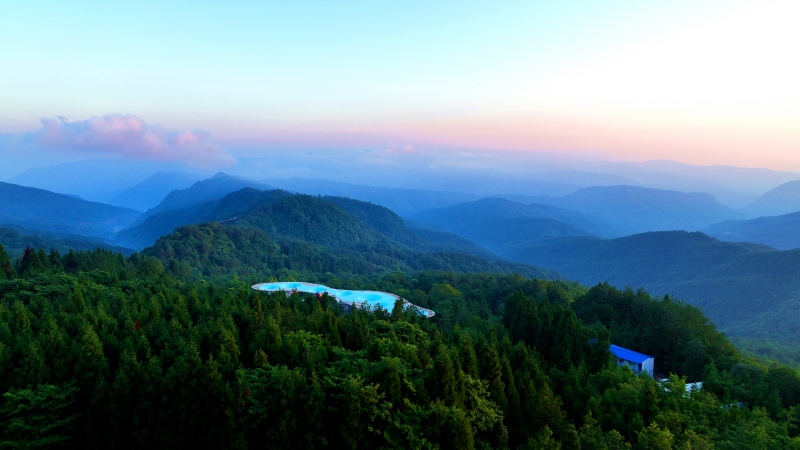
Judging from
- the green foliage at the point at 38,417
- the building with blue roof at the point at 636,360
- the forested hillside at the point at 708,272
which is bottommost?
the forested hillside at the point at 708,272

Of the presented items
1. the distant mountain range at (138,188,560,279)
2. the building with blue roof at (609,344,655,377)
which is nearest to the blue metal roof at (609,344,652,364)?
the building with blue roof at (609,344,655,377)

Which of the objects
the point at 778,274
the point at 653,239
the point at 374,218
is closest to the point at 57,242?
the point at 374,218

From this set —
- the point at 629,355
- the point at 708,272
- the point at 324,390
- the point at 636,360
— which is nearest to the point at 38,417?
the point at 324,390

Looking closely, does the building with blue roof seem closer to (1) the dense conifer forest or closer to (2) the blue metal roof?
(2) the blue metal roof

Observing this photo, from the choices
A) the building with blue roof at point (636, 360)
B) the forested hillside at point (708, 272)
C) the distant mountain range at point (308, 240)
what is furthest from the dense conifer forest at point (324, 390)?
the distant mountain range at point (308, 240)

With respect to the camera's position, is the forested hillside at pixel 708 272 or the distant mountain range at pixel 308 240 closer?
the forested hillside at pixel 708 272

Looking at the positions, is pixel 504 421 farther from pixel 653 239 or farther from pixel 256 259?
pixel 653 239

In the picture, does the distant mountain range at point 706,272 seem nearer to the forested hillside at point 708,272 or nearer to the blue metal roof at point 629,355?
the forested hillside at point 708,272

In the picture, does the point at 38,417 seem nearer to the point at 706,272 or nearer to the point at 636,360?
the point at 636,360

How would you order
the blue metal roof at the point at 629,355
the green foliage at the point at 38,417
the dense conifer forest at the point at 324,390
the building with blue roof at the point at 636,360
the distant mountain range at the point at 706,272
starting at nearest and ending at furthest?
the dense conifer forest at the point at 324,390
the green foliage at the point at 38,417
the building with blue roof at the point at 636,360
the blue metal roof at the point at 629,355
the distant mountain range at the point at 706,272
